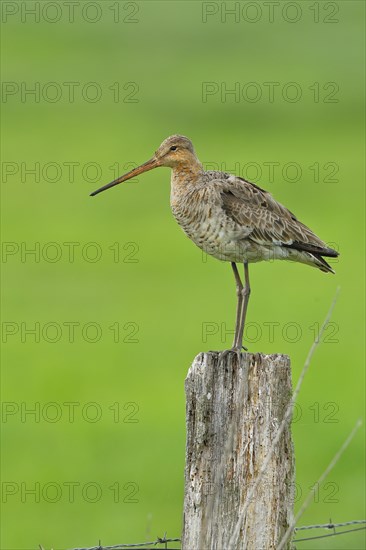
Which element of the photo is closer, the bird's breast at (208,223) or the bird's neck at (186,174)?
the bird's breast at (208,223)

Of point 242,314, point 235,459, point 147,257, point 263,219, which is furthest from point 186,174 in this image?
point 147,257

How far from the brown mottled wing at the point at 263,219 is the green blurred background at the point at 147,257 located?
18.8 feet

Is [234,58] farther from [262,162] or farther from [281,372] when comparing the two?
[281,372]

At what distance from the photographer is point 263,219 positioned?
9.26 meters

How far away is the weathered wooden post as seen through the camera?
6.29 m

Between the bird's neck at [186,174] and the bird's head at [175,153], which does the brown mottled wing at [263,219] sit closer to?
the bird's neck at [186,174]

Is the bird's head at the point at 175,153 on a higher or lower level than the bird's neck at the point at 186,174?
higher

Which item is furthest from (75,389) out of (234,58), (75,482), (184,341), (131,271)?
(234,58)

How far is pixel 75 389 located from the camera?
22.2m

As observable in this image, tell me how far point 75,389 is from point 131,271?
382 inches

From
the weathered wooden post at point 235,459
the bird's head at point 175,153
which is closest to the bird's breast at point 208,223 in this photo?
the bird's head at point 175,153

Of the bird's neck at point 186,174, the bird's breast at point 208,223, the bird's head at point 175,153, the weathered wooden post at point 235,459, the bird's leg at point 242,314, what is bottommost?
the weathered wooden post at point 235,459

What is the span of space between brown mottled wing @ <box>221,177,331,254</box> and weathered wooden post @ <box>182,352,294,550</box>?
2.88m

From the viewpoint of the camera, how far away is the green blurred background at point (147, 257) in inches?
701
